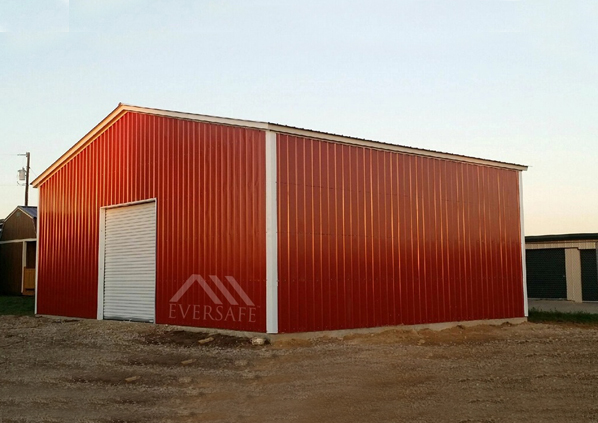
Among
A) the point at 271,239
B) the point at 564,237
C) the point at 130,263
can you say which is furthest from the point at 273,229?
the point at 564,237

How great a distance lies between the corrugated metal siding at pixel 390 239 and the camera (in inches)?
540

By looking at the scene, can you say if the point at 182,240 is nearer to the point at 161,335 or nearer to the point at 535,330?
the point at 161,335

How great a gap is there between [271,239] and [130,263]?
573 centimetres

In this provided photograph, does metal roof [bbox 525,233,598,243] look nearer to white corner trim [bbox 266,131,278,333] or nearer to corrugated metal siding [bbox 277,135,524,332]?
corrugated metal siding [bbox 277,135,524,332]

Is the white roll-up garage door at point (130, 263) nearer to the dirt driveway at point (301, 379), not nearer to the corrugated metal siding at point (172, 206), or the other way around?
the corrugated metal siding at point (172, 206)

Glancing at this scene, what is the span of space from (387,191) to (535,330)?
217 inches

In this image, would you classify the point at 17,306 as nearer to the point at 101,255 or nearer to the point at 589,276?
the point at 101,255

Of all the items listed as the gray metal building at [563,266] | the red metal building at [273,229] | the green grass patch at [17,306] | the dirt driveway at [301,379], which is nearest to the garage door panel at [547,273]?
the gray metal building at [563,266]

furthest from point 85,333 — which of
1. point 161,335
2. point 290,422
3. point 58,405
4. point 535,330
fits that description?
point 535,330

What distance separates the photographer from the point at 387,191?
15.7m

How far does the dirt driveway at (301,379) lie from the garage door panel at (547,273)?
1561cm

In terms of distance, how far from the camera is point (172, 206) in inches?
621

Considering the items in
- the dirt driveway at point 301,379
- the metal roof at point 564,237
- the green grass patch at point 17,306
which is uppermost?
the metal roof at point 564,237

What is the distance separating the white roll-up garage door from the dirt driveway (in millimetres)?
2036
